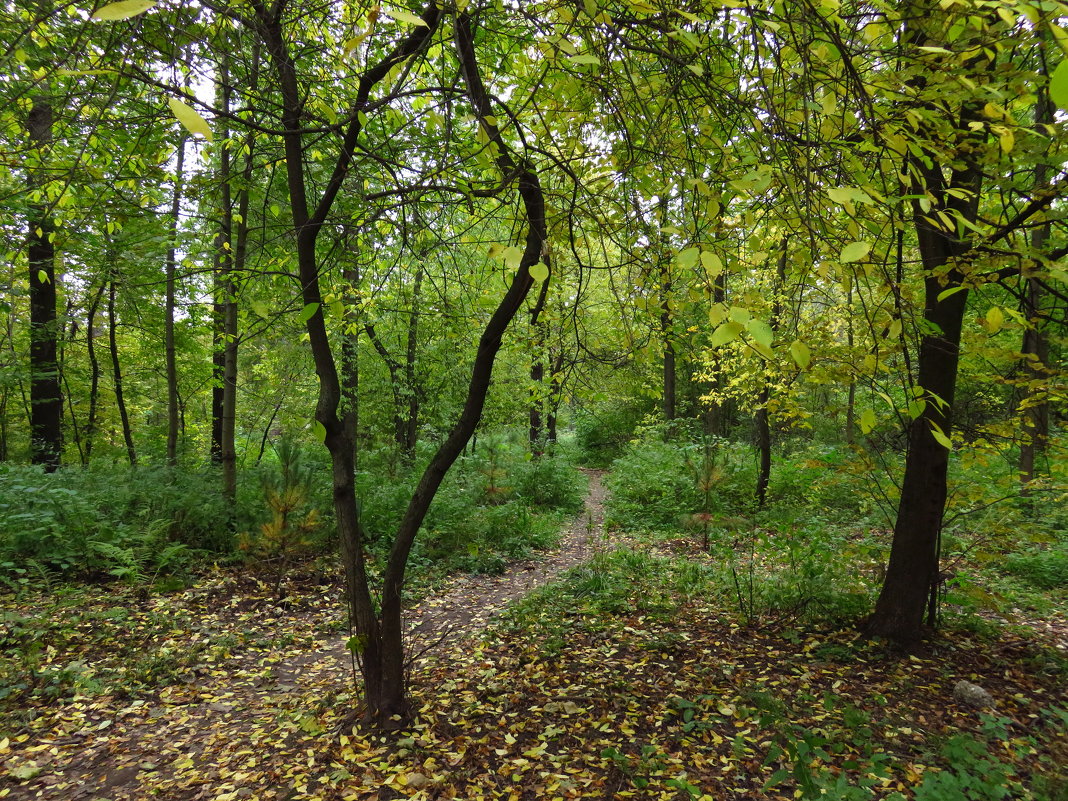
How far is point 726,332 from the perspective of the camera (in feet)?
3.72

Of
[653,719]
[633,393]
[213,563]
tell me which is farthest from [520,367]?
[653,719]

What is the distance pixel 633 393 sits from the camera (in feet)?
61.2

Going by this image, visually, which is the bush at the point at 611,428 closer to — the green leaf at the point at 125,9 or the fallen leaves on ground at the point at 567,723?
the fallen leaves on ground at the point at 567,723

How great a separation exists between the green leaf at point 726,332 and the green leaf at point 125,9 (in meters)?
1.13

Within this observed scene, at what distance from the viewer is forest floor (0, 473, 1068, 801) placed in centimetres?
266

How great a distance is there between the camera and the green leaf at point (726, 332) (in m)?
1.09

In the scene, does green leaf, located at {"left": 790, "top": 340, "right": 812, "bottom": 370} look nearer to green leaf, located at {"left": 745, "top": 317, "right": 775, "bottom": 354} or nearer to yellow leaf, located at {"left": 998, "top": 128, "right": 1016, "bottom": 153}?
green leaf, located at {"left": 745, "top": 317, "right": 775, "bottom": 354}

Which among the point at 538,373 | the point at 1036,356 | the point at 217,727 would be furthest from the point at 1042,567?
the point at 538,373

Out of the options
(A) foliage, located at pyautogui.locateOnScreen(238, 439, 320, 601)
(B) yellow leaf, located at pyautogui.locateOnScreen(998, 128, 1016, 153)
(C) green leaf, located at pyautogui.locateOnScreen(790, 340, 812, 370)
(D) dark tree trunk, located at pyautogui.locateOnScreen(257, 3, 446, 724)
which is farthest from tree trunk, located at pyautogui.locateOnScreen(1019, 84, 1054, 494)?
(A) foliage, located at pyautogui.locateOnScreen(238, 439, 320, 601)

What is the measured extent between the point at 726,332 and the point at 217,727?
3.93 metres

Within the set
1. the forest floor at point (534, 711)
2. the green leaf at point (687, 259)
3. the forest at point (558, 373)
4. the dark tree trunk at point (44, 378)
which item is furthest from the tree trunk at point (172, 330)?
the green leaf at point (687, 259)

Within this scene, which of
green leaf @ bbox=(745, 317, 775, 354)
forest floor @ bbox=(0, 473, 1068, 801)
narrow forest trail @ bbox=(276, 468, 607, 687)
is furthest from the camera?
narrow forest trail @ bbox=(276, 468, 607, 687)

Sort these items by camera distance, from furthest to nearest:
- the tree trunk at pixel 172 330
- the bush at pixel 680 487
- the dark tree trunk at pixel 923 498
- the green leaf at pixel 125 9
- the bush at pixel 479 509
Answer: the bush at pixel 680 487 → the bush at pixel 479 509 → the tree trunk at pixel 172 330 → the dark tree trunk at pixel 923 498 → the green leaf at pixel 125 9

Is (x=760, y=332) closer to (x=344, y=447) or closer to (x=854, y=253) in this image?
(x=854, y=253)
